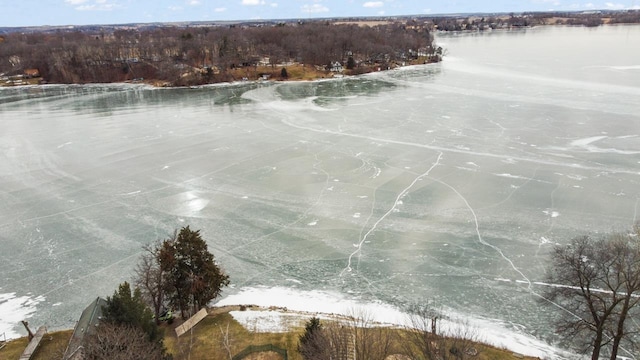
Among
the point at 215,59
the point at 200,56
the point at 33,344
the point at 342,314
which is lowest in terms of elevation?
the point at 342,314

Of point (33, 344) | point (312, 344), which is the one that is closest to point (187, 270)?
point (33, 344)

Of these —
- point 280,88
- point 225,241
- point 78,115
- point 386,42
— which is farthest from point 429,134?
point 386,42

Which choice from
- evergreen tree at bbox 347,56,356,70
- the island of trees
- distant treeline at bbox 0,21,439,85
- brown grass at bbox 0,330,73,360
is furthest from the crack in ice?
distant treeline at bbox 0,21,439,85

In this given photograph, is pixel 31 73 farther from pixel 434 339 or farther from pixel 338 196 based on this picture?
pixel 434 339

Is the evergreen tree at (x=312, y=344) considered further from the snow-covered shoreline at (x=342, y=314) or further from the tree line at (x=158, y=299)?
the tree line at (x=158, y=299)

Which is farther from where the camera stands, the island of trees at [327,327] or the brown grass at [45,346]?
the brown grass at [45,346]

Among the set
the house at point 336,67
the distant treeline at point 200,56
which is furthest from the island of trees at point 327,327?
the house at point 336,67

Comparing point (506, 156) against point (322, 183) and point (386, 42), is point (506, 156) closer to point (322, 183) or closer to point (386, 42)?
point (322, 183)
